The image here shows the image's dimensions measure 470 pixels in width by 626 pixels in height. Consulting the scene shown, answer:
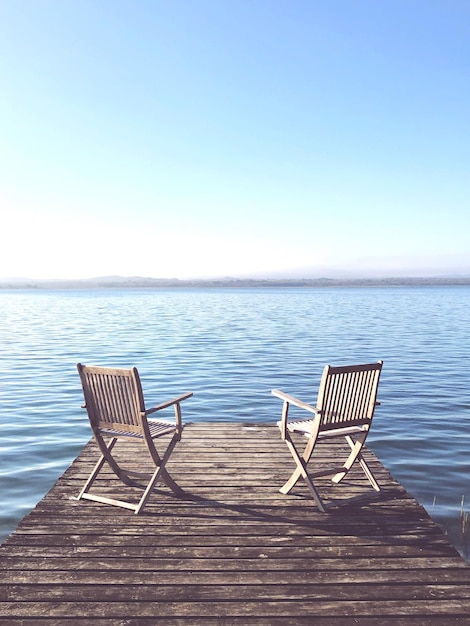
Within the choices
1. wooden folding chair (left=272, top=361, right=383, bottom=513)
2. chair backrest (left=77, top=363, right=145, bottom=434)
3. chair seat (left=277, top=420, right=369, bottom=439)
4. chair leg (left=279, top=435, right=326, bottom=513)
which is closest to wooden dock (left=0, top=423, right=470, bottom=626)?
chair leg (left=279, top=435, right=326, bottom=513)

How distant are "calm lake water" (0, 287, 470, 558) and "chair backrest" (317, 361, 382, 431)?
1960mm

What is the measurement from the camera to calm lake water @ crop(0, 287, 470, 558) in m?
7.62

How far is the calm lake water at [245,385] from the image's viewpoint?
7.62m

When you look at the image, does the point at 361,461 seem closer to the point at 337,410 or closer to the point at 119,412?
the point at 337,410

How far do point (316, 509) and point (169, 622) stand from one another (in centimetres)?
187

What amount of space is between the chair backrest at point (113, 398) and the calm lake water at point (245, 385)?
7.11ft

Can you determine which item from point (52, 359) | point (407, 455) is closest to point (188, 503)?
point (407, 455)

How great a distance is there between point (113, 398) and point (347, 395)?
6.51ft

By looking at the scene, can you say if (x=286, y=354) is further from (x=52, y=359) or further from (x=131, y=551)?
(x=131, y=551)

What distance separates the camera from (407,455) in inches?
339

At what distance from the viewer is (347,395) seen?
4.77 metres

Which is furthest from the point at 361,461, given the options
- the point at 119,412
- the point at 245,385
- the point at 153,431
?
the point at 245,385

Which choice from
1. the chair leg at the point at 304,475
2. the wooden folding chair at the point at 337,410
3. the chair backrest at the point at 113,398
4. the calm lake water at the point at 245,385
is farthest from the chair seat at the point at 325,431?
the calm lake water at the point at 245,385

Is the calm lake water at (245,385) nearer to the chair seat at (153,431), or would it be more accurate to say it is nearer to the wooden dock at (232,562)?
the wooden dock at (232,562)
